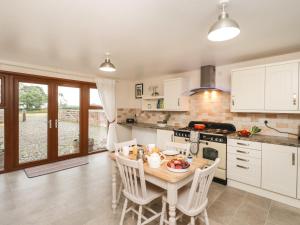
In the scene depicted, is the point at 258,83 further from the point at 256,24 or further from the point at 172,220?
the point at 172,220

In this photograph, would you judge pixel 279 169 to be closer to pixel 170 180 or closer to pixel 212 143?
pixel 212 143

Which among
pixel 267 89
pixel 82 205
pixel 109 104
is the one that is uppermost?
pixel 267 89

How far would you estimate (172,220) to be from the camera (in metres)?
1.43

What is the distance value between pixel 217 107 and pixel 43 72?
4.05 metres

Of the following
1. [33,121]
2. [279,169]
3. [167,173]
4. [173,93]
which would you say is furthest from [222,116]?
[33,121]

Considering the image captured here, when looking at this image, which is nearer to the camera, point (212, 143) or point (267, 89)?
point (267, 89)

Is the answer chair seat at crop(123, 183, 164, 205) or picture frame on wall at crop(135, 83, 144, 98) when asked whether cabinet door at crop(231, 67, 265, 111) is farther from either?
picture frame on wall at crop(135, 83, 144, 98)

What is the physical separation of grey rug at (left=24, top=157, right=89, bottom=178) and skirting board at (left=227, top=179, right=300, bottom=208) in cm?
324

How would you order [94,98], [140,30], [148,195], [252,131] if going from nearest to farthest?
[148,195]
[140,30]
[252,131]
[94,98]

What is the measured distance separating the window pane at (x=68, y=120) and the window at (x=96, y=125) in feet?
1.22

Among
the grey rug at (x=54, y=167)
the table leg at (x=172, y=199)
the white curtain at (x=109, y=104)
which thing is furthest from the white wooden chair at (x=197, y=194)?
the white curtain at (x=109, y=104)

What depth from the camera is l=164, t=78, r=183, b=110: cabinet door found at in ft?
12.6

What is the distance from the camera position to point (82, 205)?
2178 millimetres

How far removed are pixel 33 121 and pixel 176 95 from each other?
3.41 meters
